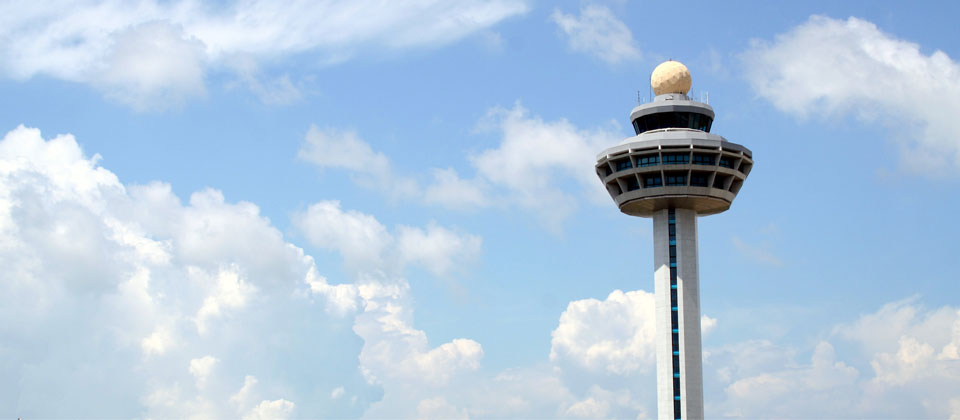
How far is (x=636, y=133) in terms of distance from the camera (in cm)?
13075

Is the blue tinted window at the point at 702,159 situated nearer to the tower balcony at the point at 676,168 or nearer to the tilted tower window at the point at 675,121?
the tower balcony at the point at 676,168

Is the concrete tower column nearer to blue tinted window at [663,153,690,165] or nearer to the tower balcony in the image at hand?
the tower balcony

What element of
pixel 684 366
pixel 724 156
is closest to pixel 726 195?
pixel 724 156

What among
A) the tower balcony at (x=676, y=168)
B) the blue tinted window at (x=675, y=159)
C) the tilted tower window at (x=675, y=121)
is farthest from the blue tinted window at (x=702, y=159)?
the tilted tower window at (x=675, y=121)

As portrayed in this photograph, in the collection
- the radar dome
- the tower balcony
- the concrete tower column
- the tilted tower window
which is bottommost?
the concrete tower column

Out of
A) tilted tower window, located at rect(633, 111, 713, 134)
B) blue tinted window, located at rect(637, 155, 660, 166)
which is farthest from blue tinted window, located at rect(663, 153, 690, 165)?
tilted tower window, located at rect(633, 111, 713, 134)

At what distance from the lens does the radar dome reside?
426 feet

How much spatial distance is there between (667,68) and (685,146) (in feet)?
40.6

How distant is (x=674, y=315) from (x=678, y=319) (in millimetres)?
700

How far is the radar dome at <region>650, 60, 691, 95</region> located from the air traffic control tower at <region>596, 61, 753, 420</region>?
0.55 ft

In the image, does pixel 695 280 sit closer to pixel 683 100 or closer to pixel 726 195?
pixel 726 195

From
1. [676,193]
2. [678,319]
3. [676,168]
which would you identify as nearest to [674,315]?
[678,319]

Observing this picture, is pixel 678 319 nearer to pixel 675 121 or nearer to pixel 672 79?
pixel 675 121

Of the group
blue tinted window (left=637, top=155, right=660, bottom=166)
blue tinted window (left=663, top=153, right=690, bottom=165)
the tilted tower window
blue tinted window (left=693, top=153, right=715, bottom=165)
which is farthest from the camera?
the tilted tower window
